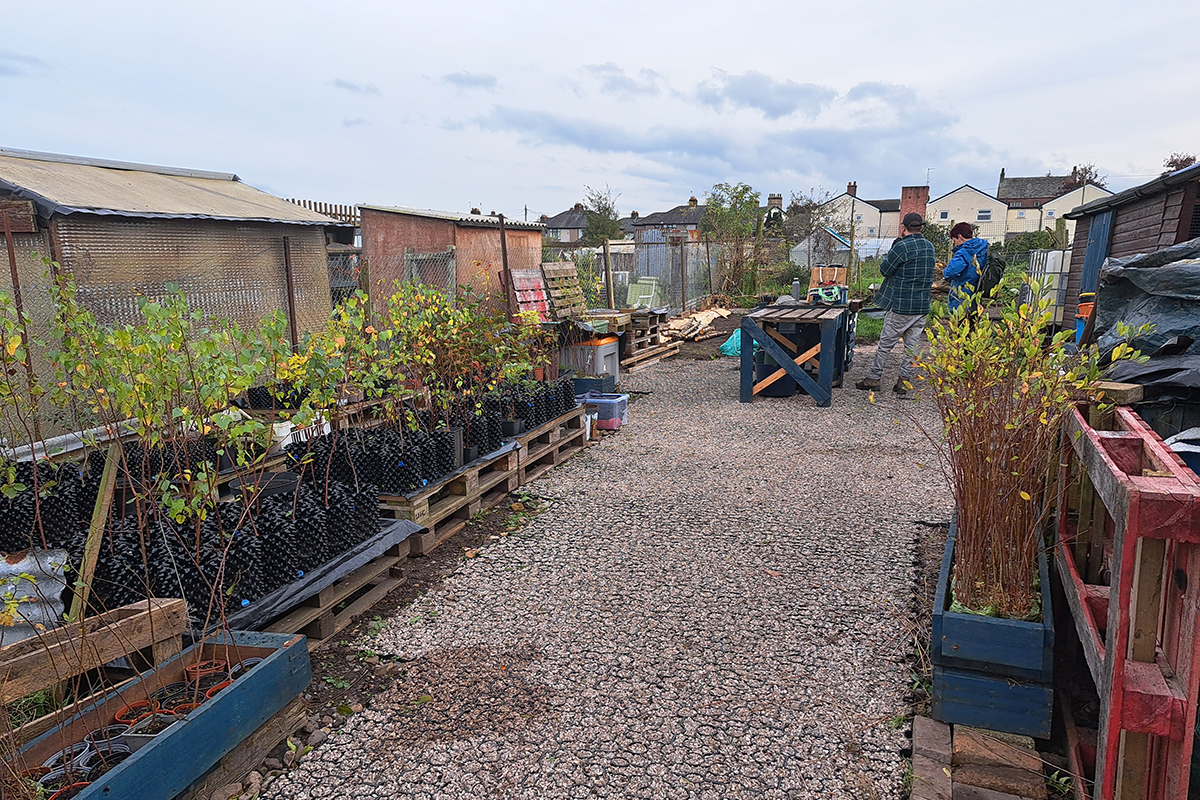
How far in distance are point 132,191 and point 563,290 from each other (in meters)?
6.51

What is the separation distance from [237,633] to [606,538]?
243cm

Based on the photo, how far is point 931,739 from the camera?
262cm

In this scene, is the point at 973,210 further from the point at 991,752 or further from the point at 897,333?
the point at 991,752

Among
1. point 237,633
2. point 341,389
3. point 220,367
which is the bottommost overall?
point 237,633

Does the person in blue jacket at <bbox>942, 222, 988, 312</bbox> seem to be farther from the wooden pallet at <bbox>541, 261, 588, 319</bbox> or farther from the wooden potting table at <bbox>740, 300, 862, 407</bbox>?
the wooden pallet at <bbox>541, 261, 588, 319</bbox>

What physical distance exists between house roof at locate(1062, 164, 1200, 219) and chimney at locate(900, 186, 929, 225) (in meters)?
36.2

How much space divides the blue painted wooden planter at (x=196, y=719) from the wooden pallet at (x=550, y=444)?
3061 millimetres

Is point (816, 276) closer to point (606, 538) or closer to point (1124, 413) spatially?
point (606, 538)

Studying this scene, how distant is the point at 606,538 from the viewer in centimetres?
477

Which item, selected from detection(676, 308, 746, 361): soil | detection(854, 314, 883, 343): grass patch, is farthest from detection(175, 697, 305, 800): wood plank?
detection(854, 314, 883, 343): grass patch

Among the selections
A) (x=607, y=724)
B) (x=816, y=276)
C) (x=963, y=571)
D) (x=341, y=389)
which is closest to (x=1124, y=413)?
(x=963, y=571)

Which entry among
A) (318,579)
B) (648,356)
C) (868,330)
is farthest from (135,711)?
(868,330)

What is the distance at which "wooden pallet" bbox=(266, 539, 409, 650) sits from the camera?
10.8 ft

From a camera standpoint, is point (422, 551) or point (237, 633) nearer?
point (237, 633)
